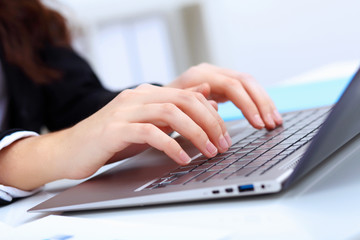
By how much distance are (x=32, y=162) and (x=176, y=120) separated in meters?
0.20

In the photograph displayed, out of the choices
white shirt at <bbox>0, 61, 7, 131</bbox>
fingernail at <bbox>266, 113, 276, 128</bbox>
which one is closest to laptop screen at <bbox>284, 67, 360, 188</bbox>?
fingernail at <bbox>266, 113, 276, 128</bbox>

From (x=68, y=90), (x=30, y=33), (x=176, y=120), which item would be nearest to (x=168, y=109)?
(x=176, y=120)

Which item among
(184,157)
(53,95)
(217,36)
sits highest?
(184,157)

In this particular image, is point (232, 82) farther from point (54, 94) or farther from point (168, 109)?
point (54, 94)

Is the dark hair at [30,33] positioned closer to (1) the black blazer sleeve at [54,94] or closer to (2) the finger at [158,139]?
(1) the black blazer sleeve at [54,94]

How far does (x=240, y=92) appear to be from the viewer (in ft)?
2.42

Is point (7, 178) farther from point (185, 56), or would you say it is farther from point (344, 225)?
point (185, 56)

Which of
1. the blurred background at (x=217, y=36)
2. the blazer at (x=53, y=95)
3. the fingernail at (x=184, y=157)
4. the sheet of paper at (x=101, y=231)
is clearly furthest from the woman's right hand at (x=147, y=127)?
the blurred background at (x=217, y=36)

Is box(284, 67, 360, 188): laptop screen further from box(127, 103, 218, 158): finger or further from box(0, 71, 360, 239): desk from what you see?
box(127, 103, 218, 158): finger

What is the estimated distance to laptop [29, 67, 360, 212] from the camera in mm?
418

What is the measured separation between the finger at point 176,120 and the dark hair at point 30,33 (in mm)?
728

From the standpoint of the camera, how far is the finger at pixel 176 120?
0.55 meters

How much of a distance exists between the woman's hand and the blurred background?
2.42 meters

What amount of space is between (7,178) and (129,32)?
8.90ft
